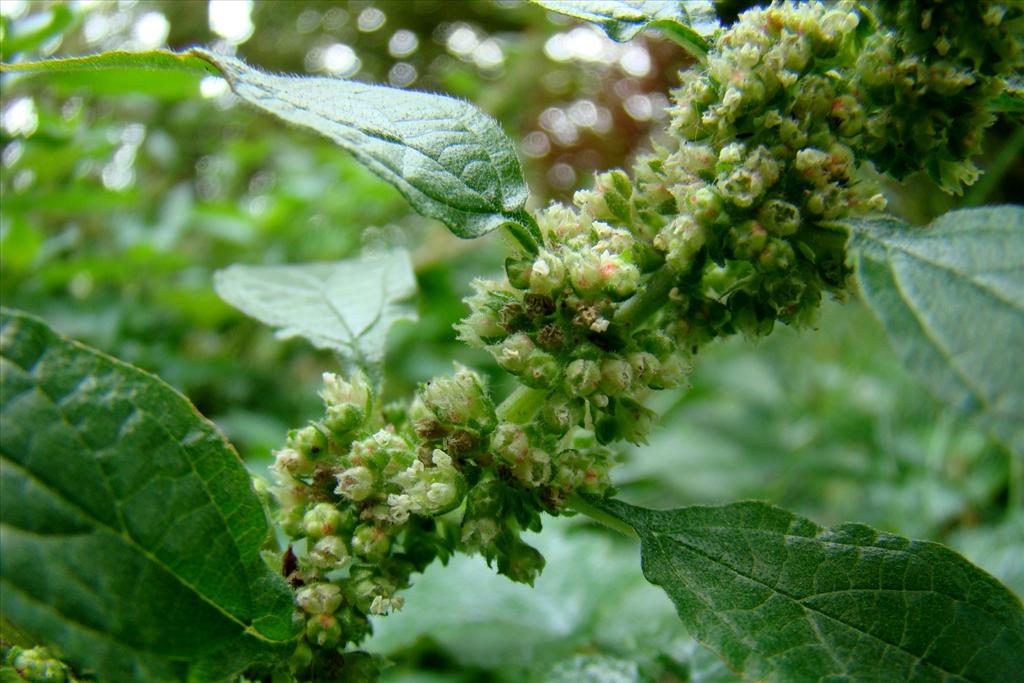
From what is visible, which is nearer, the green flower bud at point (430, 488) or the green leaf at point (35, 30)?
the green flower bud at point (430, 488)

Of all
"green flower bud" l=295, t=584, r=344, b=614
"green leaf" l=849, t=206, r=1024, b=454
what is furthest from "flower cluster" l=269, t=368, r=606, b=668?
"green leaf" l=849, t=206, r=1024, b=454

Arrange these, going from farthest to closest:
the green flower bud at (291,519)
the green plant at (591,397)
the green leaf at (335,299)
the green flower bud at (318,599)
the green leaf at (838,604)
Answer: the green leaf at (335,299)
the green flower bud at (291,519)
the green flower bud at (318,599)
the green leaf at (838,604)
the green plant at (591,397)

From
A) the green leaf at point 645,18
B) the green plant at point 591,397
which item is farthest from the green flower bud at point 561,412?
the green leaf at point 645,18

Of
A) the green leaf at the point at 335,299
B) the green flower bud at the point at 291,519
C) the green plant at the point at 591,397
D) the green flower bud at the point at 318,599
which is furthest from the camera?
the green leaf at the point at 335,299

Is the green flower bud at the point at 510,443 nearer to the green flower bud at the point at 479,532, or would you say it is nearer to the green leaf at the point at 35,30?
the green flower bud at the point at 479,532

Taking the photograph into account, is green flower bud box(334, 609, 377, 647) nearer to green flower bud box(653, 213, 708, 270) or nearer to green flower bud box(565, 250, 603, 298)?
green flower bud box(565, 250, 603, 298)

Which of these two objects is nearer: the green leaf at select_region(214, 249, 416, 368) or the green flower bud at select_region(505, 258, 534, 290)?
the green flower bud at select_region(505, 258, 534, 290)

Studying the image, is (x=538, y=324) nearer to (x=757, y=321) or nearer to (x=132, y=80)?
(x=757, y=321)
